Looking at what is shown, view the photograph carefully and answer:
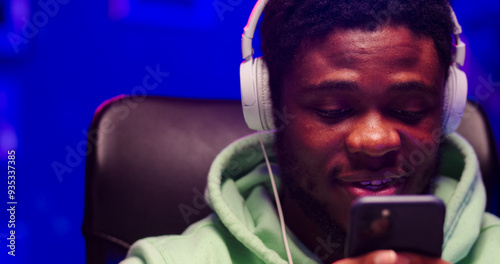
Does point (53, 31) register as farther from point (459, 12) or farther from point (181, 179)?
point (459, 12)

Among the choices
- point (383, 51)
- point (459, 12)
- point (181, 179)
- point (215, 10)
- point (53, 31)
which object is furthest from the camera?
point (459, 12)

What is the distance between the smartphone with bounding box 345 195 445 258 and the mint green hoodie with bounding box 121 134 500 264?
0.34 meters

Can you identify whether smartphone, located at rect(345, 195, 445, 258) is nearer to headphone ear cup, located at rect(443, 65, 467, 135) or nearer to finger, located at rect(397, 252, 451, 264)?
finger, located at rect(397, 252, 451, 264)

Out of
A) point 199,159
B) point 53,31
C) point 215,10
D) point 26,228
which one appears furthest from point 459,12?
point 26,228

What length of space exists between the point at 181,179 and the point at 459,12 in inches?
45.3

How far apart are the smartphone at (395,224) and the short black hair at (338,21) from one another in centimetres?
38

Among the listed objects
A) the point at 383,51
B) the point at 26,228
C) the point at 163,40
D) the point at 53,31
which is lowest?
the point at 26,228

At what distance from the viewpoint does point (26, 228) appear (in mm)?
1325

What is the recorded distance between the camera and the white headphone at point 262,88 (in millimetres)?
786

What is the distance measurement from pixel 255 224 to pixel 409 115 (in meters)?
0.36

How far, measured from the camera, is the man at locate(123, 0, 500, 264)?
72 centimetres

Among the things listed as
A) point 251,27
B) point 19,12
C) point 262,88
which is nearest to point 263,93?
point 262,88

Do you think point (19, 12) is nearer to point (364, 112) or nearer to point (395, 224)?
point (364, 112)

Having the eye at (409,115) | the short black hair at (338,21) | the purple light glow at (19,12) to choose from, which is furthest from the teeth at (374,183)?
the purple light glow at (19,12)
